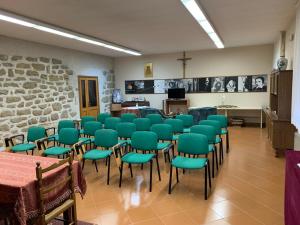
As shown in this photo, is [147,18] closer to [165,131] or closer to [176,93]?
[165,131]

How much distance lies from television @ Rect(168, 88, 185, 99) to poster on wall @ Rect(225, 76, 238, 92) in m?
1.65

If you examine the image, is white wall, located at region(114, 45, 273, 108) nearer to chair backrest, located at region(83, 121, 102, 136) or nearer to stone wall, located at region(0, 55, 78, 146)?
stone wall, located at region(0, 55, 78, 146)

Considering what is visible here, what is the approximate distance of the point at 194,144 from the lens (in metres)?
3.64

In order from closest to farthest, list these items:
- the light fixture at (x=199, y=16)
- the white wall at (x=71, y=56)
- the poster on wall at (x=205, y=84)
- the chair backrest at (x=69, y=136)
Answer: the light fixture at (x=199, y=16), the chair backrest at (x=69, y=136), the white wall at (x=71, y=56), the poster on wall at (x=205, y=84)

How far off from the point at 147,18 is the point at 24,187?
11.9 ft

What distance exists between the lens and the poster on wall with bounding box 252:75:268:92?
848 cm

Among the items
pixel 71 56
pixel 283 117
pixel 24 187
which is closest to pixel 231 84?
pixel 283 117

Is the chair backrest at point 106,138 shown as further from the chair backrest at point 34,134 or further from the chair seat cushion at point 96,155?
the chair backrest at point 34,134

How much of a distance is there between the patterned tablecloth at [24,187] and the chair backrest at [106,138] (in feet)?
4.96

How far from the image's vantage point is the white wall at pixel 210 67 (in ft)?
27.8

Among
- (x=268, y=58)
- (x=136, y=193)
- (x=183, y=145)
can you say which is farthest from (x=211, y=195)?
(x=268, y=58)

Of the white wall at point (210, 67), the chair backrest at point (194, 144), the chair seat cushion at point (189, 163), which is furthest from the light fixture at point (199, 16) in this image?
the white wall at point (210, 67)

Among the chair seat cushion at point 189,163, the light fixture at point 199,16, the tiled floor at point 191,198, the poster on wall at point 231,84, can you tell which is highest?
the light fixture at point 199,16

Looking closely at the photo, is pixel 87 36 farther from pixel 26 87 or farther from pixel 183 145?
pixel 183 145
